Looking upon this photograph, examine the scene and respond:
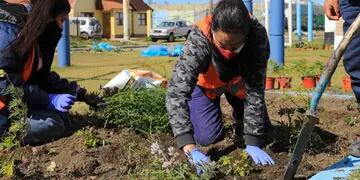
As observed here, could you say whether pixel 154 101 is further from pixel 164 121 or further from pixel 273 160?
pixel 273 160

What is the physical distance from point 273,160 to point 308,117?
0.77m

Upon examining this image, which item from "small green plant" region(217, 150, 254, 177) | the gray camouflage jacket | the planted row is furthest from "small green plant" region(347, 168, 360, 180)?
the planted row

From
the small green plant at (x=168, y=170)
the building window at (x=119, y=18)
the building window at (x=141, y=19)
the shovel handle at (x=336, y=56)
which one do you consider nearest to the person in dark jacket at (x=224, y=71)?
the small green plant at (x=168, y=170)

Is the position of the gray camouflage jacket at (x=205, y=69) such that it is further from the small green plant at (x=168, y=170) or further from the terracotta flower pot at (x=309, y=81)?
the terracotta flower pot at (x=309, y=81)

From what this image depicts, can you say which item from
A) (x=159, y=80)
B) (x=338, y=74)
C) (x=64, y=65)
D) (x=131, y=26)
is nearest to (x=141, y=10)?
(x=131, y=26)

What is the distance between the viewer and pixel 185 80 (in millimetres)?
3393

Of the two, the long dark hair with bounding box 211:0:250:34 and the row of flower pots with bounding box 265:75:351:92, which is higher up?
the long dark hair with bounding box 211:0:250:34

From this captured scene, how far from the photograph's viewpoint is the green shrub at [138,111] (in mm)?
4047

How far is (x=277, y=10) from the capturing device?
10.7 meters

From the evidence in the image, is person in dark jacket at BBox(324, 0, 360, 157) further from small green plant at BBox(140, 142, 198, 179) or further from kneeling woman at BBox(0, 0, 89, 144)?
kneeling woman at BBox(0, 0, 89, 144)

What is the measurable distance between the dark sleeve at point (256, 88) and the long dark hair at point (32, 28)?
1.38 m

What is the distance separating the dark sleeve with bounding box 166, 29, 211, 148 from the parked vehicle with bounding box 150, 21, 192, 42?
1397 inches

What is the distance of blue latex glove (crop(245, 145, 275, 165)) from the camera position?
3.23m

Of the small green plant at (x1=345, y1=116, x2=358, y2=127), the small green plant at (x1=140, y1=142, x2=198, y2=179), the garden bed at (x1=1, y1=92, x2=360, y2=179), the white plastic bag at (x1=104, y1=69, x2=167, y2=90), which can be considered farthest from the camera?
the white plastic bag at (x1=104, y1=69, x2=167, y2=90)
